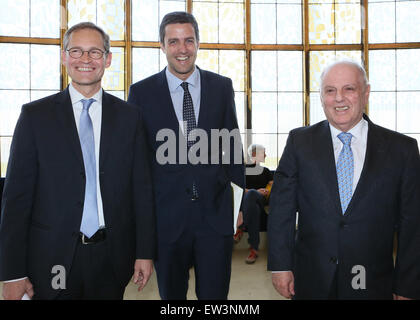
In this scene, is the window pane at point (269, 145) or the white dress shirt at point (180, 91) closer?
the white dress shirt at point (180, 91)

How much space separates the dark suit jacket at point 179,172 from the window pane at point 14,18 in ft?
17.3

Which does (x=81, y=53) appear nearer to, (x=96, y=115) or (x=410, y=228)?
(x=96, y=115)

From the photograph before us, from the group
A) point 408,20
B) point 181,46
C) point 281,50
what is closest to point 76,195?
point 181,46

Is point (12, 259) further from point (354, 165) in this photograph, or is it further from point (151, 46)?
point (151, 46)

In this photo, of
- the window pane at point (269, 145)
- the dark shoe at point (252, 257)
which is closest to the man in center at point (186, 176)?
the dark shoe at point (252, 257)

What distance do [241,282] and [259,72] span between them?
398cm

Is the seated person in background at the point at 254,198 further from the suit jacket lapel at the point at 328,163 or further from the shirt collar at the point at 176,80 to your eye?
the suit jacket lapel at the point at 328,163

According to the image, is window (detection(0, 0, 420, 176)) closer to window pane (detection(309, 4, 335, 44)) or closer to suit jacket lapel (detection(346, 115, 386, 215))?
window pane (detection(309, 4, 335, 44))

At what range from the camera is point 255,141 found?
697 cm

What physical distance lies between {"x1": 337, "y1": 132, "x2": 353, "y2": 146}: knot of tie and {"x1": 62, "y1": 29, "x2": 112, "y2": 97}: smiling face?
1080 mm

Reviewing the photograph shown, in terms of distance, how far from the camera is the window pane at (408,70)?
6949mm

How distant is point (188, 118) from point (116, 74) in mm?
5015

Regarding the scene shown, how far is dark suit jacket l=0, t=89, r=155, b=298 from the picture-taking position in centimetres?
162

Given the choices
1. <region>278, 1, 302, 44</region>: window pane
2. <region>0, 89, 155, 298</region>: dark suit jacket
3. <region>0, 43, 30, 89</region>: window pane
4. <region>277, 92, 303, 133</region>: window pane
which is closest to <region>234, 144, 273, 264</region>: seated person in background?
<region>277, 92, 303, 133</region>: window pane
